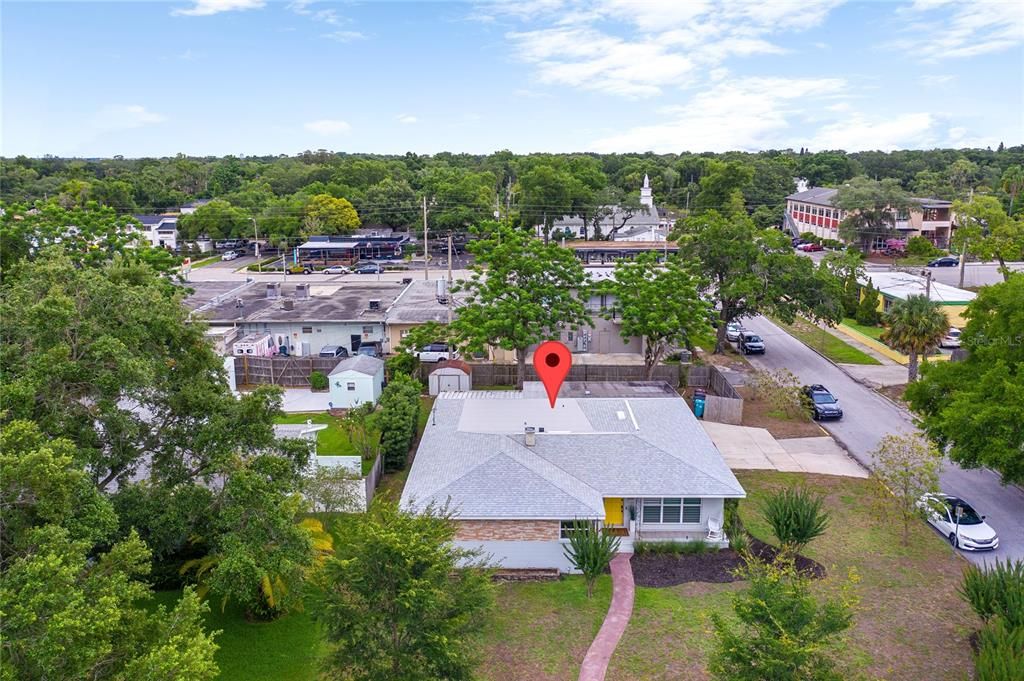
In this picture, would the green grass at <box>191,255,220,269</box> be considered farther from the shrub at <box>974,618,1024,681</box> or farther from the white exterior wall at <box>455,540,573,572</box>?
the shrub at <box>974,618,1024,681</box>

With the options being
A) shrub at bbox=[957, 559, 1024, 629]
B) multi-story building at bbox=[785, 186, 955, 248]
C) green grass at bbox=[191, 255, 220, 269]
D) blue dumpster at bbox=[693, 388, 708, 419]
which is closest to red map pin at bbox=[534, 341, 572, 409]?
blue dumpster at bbox=[693, 388, 708, 419]

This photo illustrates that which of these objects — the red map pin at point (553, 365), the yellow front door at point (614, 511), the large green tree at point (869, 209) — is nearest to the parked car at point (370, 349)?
the red map pin at point (553, 365)

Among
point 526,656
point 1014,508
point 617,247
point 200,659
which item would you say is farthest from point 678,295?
point 617,247

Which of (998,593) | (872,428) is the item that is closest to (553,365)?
(998,593)

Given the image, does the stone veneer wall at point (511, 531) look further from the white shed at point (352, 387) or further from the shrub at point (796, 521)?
the white shed at point (352, 387)

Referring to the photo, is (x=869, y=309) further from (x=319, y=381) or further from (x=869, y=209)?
(x=319, y=381)

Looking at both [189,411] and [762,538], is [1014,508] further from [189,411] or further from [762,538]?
[189,411]
